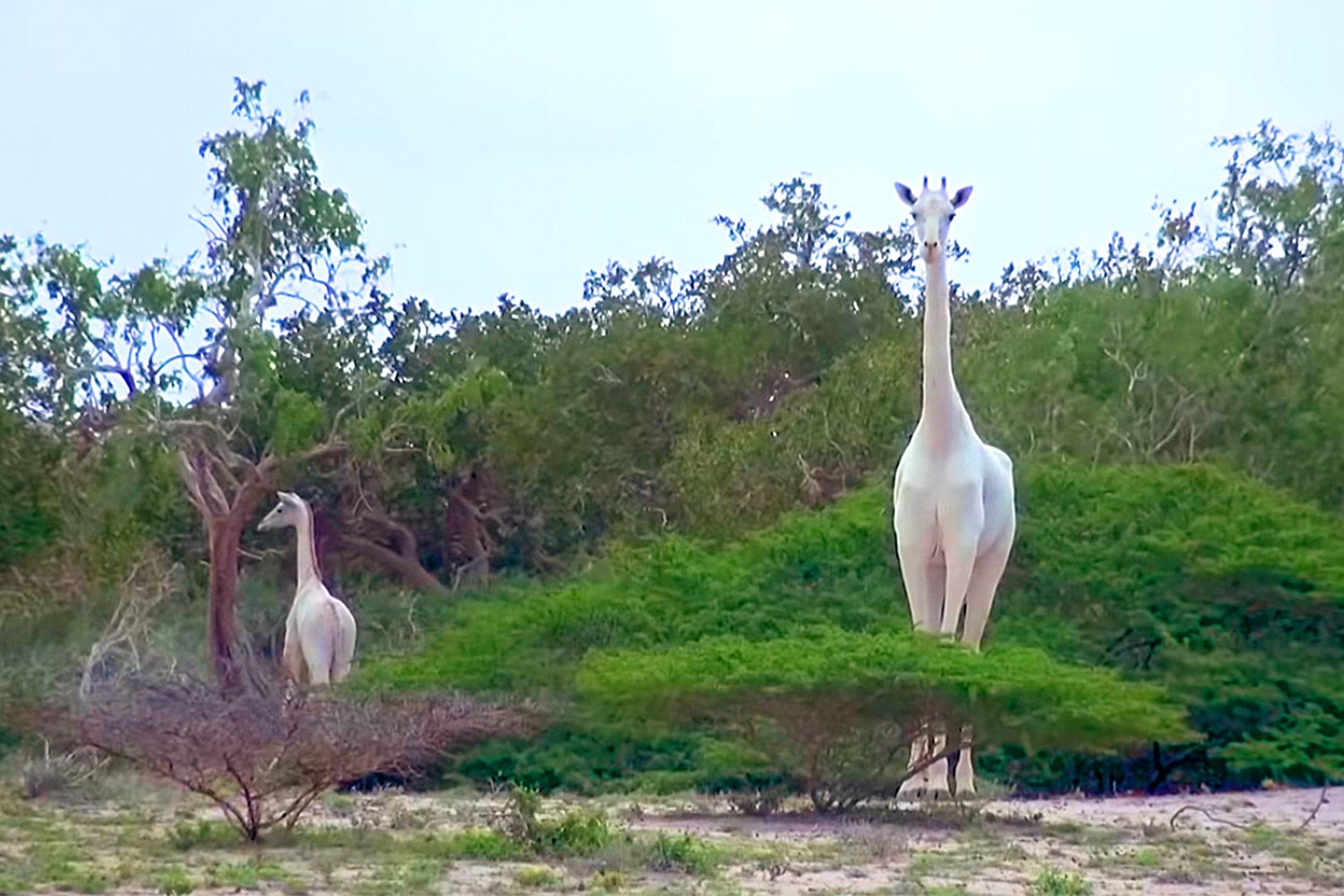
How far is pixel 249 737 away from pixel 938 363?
5.76m

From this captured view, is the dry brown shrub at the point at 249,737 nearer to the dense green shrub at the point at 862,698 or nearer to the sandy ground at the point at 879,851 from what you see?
the sandy ground at the point at 879,851

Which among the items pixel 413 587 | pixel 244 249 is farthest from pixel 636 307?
pixel 244 249

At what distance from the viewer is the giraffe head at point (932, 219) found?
48.9ft

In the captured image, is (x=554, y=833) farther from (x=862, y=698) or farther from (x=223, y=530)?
(x=223, y=530)

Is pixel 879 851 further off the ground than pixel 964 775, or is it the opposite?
pixel 964 775

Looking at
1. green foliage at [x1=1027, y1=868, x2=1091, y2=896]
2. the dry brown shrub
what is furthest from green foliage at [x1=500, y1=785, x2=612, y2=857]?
green foliage at [x1=1027, y1=868, x2=1091, y2=896]

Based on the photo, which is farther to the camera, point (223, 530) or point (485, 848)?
point (223, 530)

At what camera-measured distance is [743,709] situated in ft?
44.8

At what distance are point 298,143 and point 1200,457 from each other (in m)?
9.98

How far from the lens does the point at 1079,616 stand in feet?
59.4

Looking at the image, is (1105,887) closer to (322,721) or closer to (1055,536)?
(322,721)

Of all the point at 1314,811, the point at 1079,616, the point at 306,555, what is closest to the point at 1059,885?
the point at 1314,811

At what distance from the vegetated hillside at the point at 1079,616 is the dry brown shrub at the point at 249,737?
4328mm

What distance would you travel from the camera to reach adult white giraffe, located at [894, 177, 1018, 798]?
14992mm
